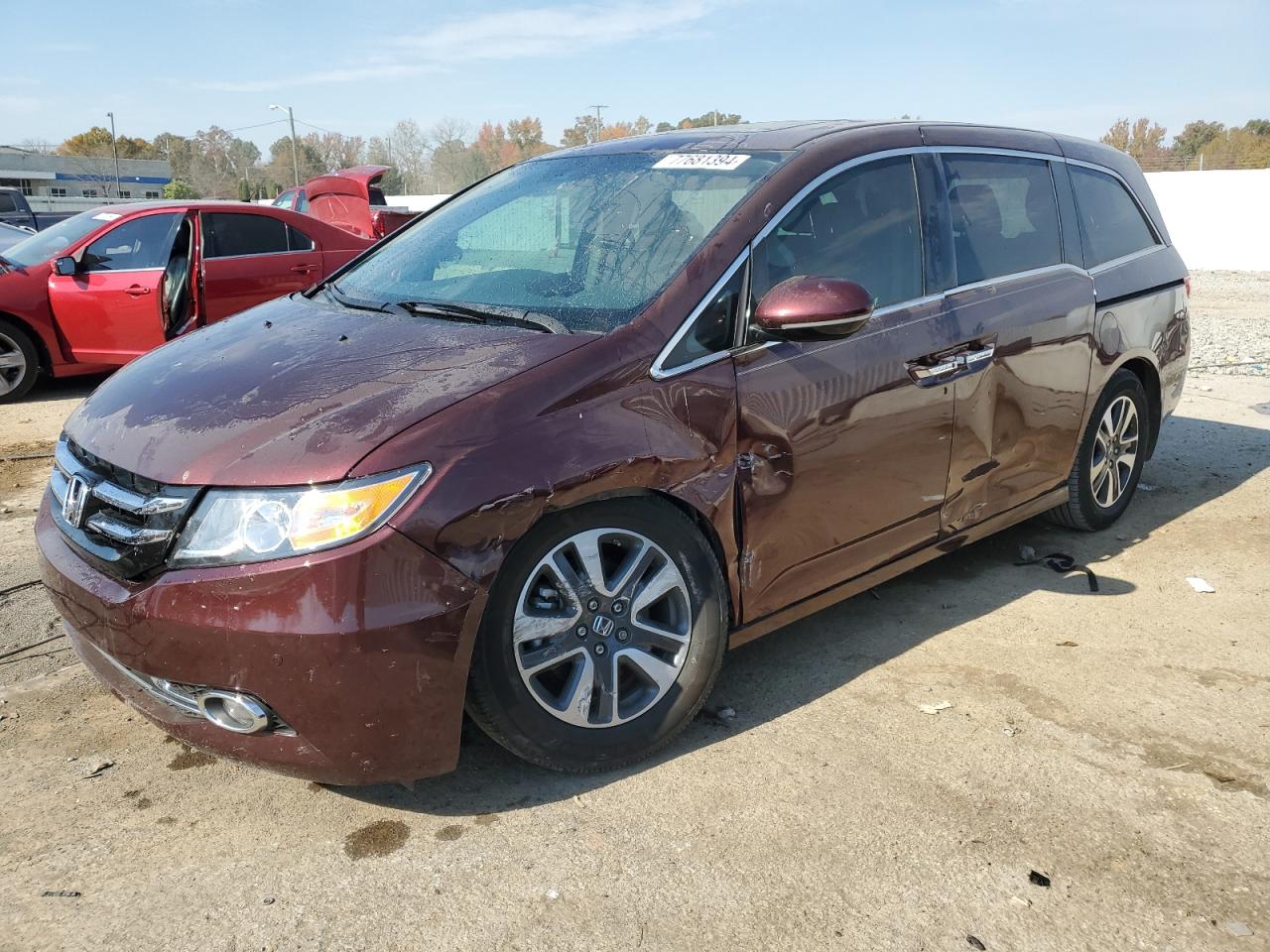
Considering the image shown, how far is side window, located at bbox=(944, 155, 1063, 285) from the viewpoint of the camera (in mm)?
3998

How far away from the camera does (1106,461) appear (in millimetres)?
5000

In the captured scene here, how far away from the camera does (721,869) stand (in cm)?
263

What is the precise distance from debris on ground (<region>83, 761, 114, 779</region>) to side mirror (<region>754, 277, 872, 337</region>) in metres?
2.31

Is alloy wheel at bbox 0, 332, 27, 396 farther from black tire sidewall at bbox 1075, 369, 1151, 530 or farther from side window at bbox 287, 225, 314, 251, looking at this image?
black tire sidewall at bbox 1075, 369, 1151, 530

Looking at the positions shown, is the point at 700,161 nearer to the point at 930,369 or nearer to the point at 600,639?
the point at 930,369

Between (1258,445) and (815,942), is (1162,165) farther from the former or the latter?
(815,942)

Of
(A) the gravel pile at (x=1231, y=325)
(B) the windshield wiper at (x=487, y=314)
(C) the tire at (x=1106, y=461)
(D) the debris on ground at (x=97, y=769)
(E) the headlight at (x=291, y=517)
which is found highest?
(B) the windshield wiper at (x=487, y=314)

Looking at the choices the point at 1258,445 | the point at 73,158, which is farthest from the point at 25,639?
the point at 73,158

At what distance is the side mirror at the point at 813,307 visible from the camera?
312 cm

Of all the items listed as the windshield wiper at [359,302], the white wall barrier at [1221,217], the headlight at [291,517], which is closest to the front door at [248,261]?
the windshield wiper at [359,302]

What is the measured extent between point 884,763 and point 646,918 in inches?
38.7

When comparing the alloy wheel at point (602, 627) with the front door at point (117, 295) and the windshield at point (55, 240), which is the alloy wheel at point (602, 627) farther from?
the windshield at point (55, 240)

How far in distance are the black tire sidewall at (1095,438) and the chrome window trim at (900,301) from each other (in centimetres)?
56

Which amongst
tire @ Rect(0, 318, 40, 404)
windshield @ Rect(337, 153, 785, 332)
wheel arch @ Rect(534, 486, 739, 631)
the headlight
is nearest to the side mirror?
windshield @ Rect(337, 153, 785, 332)
